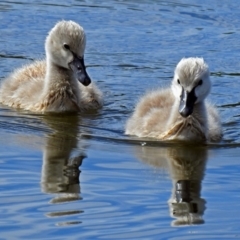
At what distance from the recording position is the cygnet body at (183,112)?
8.15m

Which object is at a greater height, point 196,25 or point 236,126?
point 196,25

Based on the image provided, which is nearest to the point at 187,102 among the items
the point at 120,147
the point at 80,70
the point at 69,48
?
the point at 120,147

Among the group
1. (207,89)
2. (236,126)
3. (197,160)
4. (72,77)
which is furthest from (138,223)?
(72,77)

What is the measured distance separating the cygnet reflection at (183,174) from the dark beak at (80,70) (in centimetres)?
128

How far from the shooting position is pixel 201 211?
6.41 meters

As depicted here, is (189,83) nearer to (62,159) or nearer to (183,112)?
(183,112)

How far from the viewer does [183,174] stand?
7.41 meters

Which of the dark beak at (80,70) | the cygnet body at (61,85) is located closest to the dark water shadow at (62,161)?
the cygnet body at (61,85)

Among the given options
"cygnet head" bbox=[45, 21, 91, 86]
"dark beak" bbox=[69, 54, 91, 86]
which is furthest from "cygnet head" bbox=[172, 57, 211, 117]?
"cygnet head" bbox=[45, 21, 91, 86]

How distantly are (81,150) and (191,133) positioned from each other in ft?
2.99

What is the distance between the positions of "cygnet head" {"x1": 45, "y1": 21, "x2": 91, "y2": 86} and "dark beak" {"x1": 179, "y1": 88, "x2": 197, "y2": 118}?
1.39 m

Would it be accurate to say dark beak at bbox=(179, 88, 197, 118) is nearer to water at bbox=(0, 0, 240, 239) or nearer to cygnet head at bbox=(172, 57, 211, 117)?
cygnet head at bbox=(172, 57, 211, 117)

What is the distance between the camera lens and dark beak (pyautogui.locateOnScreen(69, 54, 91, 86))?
925 cm

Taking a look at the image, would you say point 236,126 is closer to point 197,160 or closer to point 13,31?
point 197,160
